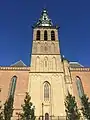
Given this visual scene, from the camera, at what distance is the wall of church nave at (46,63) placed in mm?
36812

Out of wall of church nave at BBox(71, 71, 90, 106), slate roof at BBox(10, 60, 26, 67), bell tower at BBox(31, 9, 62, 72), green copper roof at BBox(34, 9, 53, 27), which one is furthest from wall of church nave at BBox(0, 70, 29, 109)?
green copper roof at BBox(34, 9, 53, 27)

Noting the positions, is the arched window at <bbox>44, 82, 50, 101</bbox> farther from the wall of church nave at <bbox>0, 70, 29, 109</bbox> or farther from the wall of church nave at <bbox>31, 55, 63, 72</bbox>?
the wall of church nave at <bbox>0, 70, 29, 109</bbox>

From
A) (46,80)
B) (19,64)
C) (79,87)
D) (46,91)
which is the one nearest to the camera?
(46,91)

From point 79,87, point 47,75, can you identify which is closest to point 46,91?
point 47,75

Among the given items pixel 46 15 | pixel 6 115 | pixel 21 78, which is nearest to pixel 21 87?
pixel 21 78

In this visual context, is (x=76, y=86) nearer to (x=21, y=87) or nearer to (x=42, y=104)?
(x=42, y=104)

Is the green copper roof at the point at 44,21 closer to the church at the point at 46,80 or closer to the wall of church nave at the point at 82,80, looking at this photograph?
the church at the point at 46,80

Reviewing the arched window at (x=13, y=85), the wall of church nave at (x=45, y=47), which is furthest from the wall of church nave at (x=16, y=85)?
the wall of church nave at (x=45, y=47)

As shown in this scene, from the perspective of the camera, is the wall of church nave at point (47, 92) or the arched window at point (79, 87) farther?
the arched window at point (79, 87)

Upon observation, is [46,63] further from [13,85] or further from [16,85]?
[13,85]

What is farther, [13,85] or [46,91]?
[13,85]

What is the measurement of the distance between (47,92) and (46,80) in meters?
2.53

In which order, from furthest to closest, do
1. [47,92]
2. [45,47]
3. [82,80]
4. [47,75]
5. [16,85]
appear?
[45,47] < [82,80] < [47,75] < [16,85] < [47,92]

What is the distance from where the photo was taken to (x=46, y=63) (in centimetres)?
3797
